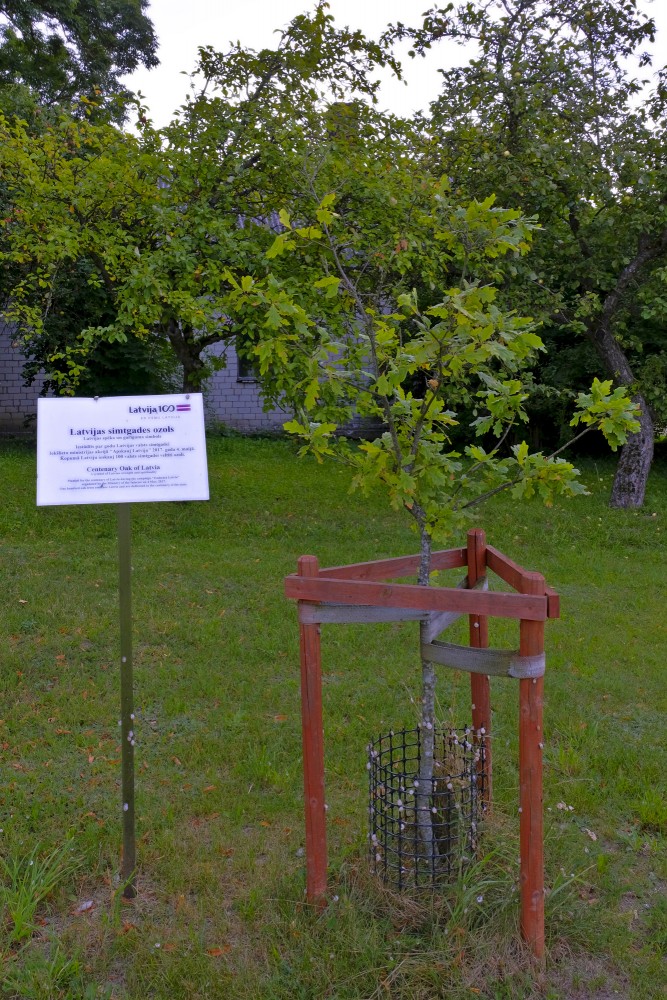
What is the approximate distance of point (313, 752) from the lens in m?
3.09

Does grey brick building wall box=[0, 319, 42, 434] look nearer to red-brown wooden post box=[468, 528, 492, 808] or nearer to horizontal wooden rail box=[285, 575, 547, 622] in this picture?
red-brown wooden post box=[468, 528, 492, 808]

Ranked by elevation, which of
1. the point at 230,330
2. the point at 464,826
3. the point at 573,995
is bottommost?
the point at 573,995

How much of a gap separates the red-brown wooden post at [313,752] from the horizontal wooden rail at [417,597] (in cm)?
6

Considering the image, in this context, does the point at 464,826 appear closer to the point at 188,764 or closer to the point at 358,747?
the point at 358,747

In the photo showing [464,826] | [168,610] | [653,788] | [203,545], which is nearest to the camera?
[464,826]

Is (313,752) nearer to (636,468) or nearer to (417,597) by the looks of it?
(417,597)

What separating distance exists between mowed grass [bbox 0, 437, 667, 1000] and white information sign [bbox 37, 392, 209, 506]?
1076mm

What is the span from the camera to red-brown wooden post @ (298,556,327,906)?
3061mm

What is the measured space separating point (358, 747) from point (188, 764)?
83cm

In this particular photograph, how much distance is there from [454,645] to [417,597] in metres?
0.24

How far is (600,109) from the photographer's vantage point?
32.7 feet

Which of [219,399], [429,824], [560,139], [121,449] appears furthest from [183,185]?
[219,399]

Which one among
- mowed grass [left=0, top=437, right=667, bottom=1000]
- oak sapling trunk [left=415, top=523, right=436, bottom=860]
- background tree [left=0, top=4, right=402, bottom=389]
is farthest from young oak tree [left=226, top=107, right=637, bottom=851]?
background tree [left=0, top=4, right=402, bottom=389]

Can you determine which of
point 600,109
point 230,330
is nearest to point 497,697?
point 230,330
